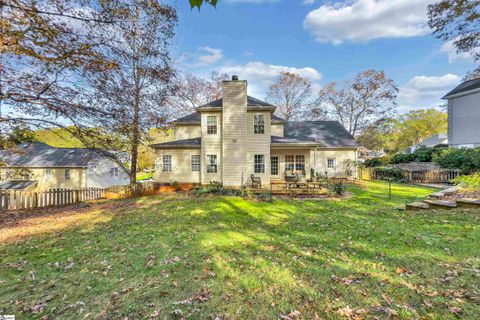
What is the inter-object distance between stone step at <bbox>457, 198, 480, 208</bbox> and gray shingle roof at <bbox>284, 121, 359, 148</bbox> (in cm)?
1208

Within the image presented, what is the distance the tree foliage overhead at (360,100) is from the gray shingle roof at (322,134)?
10.6 metres

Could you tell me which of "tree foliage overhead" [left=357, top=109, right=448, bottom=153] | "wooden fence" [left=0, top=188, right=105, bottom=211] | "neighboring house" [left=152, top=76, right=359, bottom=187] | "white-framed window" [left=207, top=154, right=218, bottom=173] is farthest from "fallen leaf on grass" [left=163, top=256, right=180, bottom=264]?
"tree foliage overhead" [left=357, top=109, right=448, bottom=153]

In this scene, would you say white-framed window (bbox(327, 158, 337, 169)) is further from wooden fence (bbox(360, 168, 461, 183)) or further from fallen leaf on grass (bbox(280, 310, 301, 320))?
fallen leaf on grass (bbox(280, 310, 301, 320))

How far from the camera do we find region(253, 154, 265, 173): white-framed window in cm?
1494

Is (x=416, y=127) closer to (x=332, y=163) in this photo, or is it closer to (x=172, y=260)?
(x=332, y=163)

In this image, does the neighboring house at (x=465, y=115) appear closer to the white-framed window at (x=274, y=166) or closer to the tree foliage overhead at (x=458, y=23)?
the tree foliage overhead at (x=458, y=23)

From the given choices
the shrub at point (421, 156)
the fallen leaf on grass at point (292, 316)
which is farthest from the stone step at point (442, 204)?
the shrub at point (421, 156)

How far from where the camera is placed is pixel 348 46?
22203 mm

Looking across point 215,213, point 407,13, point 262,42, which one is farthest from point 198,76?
point 215,213

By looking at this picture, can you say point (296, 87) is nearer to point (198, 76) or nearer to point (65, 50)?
point (198, 76)

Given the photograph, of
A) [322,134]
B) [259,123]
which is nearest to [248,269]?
[259,123]

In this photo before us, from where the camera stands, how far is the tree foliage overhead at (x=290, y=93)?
32312 millimetres

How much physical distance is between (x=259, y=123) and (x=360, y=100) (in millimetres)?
23216

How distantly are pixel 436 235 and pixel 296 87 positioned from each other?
102 ft
